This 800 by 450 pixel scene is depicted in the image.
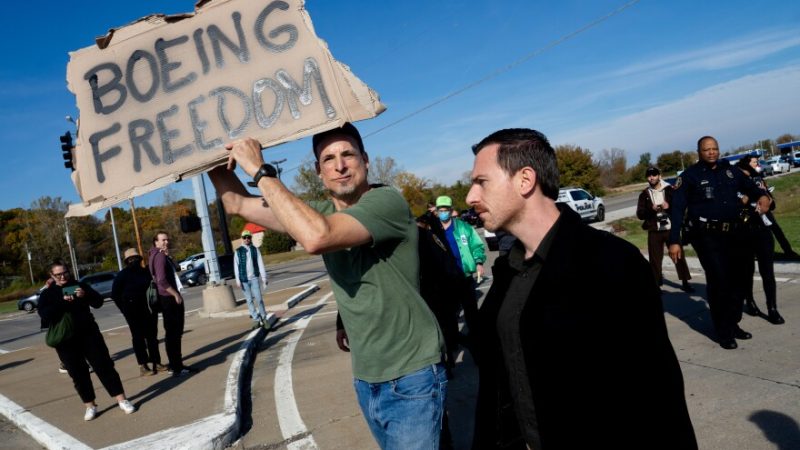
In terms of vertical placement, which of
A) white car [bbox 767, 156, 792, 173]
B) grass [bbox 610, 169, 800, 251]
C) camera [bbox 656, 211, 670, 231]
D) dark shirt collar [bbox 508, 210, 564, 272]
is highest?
dark shirt collar [bbox 508, 210, 564, 272]

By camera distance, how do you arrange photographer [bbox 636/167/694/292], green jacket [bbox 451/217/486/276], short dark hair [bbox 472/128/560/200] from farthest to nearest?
1. photographer [bbox 636/167/694/292]
2. green jacket [bbox 451/217/486/276]
3. short dark hair [bbox 472/128/560/200]

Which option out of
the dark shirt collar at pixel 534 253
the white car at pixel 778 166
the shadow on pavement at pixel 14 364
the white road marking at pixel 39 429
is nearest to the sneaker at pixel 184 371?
the white road marking at pixel 39 429

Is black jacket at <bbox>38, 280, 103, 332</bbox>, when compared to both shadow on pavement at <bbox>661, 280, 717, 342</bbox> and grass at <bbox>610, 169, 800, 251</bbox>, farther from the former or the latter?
grass at <bbox>610, 169, 800, 251</bbox>

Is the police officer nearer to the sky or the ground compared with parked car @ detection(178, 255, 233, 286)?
nearer to the sky

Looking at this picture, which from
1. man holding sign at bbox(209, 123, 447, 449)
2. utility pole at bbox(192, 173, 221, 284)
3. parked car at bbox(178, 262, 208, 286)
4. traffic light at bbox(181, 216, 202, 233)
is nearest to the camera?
man holding sign at bbox(209, 123, 447, 449)

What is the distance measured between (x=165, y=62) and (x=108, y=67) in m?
0.27

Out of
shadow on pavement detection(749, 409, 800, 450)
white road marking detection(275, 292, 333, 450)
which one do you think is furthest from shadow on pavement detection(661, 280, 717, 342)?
white road marking detection(275, 292, 333, 450)

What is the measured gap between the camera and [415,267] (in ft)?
7.18

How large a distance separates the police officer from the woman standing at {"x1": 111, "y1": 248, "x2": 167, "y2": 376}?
22.8 ft

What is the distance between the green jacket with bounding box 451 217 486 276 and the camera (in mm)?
7371

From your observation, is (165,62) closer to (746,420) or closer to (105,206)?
(105,206)

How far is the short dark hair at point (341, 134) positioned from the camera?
2256 mm

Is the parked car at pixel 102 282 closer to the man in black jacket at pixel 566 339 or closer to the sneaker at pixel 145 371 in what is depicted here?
the sneaker at pixel 145 371

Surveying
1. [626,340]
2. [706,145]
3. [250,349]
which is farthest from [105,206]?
[250,349]
